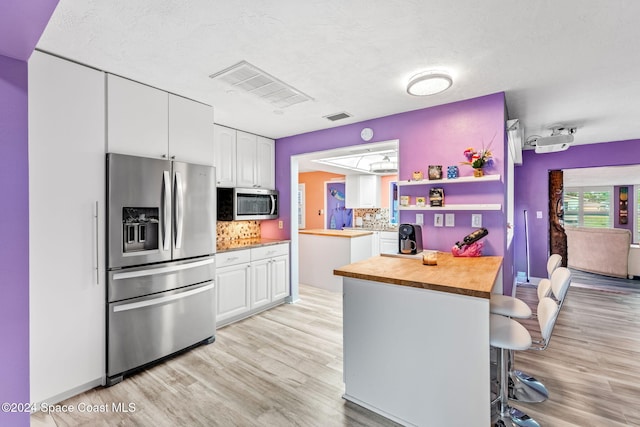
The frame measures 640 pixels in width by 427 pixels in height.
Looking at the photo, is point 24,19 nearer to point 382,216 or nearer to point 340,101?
point 340,101

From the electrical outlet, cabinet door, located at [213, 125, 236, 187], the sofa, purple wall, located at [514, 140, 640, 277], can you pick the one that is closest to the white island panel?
the electrical outlet

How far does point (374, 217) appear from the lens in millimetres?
6895

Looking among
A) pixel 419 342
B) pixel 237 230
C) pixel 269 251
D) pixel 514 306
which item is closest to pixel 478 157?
pixel 514 306

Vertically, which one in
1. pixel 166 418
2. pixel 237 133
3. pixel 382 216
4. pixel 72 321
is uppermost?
pixel 237 133

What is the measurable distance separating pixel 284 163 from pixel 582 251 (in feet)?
20.7

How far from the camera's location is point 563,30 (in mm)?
1747

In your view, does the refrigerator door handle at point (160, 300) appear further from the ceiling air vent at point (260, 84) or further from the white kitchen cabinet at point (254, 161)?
the ceiling air vent at point (260, 84)

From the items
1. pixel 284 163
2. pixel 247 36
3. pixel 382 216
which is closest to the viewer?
pixel 247 36

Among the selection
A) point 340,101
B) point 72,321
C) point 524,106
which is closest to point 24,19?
point 72,321

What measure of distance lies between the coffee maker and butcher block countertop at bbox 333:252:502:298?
151 mm

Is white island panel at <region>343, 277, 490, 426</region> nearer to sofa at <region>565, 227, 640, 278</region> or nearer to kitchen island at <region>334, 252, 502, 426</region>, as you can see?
kitchen island at <region>334, 252, 502, 426</region>

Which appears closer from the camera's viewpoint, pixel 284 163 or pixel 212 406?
pixel 212 406

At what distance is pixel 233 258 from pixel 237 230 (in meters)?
0.86

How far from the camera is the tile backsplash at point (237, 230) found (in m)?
3.92
